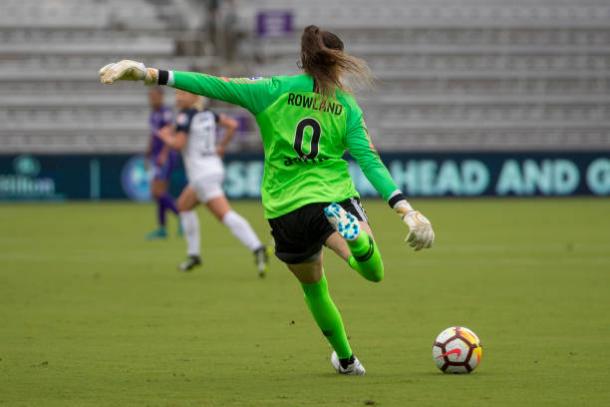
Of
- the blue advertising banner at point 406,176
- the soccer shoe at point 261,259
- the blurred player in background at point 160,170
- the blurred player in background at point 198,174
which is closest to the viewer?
the soccer shoe at point 261,259

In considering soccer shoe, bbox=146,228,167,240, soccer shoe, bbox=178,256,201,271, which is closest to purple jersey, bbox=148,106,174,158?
soccer shoe, bbox=146,228,167,240

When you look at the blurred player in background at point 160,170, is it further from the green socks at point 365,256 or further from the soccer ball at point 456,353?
the green socks at point 365,256

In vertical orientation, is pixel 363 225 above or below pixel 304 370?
above

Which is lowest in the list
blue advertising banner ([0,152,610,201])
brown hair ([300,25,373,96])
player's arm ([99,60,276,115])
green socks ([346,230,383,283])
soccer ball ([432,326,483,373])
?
blue advertising banner ([0,152,610,201])

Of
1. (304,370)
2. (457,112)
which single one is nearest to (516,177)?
(457,112)

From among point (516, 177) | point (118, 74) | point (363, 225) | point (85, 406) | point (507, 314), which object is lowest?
point (516, 177)

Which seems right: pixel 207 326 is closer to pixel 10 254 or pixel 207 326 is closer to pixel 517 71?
pixel 10 254

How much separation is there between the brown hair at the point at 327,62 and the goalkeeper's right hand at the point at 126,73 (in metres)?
0.87

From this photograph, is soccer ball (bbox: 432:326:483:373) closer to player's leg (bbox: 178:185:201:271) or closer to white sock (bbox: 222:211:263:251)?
white sock (bbox: 222:211:263:251)

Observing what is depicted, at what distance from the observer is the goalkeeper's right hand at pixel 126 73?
6.96 metres

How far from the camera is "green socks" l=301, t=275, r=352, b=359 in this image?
7.64 meters

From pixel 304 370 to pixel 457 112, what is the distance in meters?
27.8

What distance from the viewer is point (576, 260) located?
16484 mm

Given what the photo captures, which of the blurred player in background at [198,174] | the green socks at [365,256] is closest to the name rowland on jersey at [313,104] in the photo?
the green socks at [365,256]
